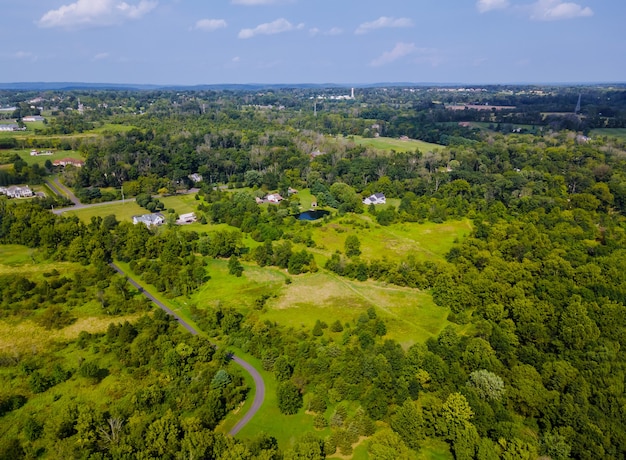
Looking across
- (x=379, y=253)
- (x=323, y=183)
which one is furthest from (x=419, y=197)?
(x=379, y=253)

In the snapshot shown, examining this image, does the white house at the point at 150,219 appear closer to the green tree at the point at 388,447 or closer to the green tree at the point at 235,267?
the green tree at the point at 235,267

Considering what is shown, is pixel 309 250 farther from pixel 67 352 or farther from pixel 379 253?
pixel 67 352

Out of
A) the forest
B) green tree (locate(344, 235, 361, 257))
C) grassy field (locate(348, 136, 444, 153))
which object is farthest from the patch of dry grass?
grassy field (locate(348, 136, 444, 153))

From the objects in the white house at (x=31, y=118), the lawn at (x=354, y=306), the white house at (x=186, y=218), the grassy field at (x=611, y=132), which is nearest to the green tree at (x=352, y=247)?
the lawn at (x=354, y=306)

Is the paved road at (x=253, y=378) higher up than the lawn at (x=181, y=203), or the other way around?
the lawn at (x=181, y=203)

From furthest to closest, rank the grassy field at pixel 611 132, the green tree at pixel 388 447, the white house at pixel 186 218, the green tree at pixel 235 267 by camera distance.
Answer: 1. the grassy field at pixel 611 132
2. the white house at pixel 186 218
3. the green tree at pixel 235 267
4. the green tree at pixel 388 447

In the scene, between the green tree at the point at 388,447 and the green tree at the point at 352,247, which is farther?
the green tree at the point at 352,247
